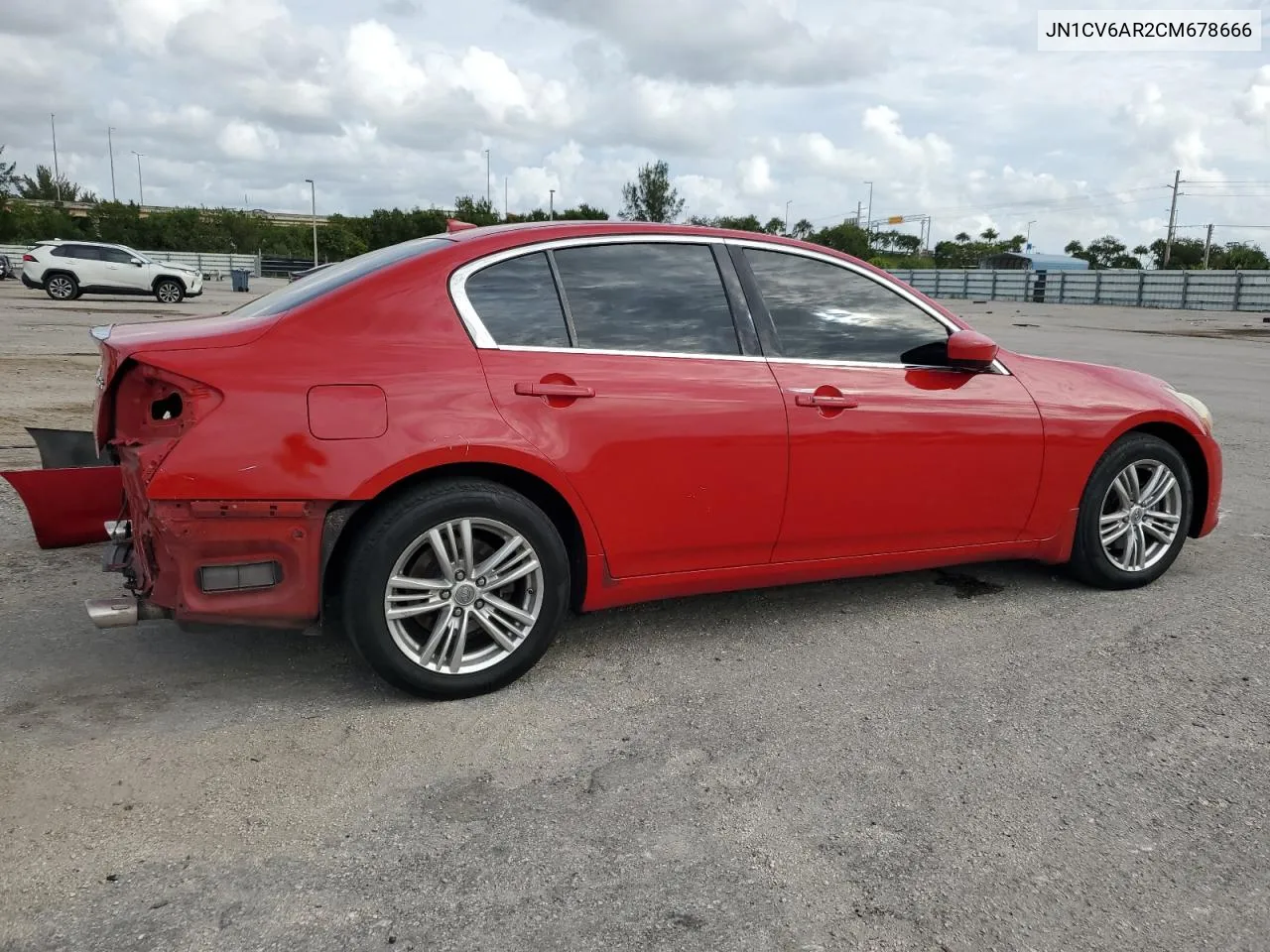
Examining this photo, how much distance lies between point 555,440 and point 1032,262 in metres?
101

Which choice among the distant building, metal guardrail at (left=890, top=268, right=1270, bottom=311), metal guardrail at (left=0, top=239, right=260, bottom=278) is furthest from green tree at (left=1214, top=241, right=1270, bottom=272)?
metal guardrail at (left=0, top=239, right=260, bottom=278)

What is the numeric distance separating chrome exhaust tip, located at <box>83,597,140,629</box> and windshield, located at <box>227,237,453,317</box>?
102 centimetres

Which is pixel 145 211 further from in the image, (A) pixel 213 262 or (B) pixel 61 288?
(B) pixel 61 288

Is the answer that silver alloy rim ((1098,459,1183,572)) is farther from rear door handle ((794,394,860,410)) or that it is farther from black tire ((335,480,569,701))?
black tire ((335,480,569,701))

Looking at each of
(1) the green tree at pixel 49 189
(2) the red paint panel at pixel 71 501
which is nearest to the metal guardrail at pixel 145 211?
(1) the green tree at pixel 49 189

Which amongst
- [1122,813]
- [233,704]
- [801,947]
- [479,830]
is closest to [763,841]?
[801,947]

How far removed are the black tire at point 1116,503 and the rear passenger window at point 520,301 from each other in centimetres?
251

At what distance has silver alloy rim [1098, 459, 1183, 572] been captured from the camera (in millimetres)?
4508

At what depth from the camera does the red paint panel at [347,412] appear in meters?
3.05

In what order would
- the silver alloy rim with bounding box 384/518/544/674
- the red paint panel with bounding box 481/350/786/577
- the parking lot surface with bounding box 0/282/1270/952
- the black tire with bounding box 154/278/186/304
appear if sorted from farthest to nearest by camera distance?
the black tire with bounding box 154/278/186/304, the red paint panel with bounding box 481/350/786/577, the silver alloy rim with bounding box 384/518/544/674, the parking lot surface with bounding box 0/282/1270/952

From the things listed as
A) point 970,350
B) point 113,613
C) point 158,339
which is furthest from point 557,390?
point 970,350

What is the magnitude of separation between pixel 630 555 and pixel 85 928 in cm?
194

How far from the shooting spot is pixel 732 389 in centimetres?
363

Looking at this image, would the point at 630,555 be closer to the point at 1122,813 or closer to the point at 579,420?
the point at 579,420
